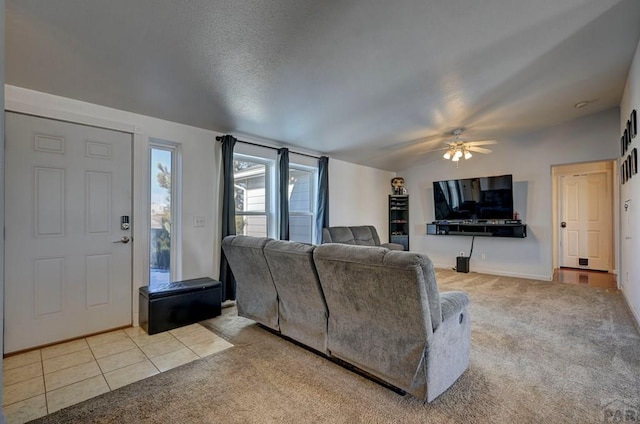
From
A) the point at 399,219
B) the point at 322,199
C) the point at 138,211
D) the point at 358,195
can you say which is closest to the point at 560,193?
the point at 399,219

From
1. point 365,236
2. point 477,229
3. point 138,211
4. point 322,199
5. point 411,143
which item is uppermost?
point 411,143

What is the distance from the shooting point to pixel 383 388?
2.08 m

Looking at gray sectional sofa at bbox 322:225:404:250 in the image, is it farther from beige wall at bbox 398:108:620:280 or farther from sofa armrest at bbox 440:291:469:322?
sofa armrest at bbox 440:291:469:322

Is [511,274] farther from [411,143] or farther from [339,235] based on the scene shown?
[339,235]

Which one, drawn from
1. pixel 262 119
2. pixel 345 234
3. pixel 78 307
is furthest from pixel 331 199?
pixel 78 307

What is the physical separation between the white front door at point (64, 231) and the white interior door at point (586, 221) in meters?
8.19

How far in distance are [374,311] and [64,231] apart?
9.83ft

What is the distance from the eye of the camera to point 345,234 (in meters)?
5.55

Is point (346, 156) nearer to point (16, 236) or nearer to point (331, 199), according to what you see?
point (331, 199)

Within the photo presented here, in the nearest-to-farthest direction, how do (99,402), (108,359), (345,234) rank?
(99,402) → (108,359) → (345,234)

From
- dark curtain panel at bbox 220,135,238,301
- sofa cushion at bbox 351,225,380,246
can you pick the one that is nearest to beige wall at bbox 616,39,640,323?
sofa cushion at bbox 351,225,380,246

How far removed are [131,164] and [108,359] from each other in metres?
1.93

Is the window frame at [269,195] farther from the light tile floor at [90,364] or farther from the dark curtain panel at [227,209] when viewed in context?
the light tile floor at [90,364]

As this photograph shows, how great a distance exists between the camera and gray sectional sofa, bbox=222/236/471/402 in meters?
1.79
